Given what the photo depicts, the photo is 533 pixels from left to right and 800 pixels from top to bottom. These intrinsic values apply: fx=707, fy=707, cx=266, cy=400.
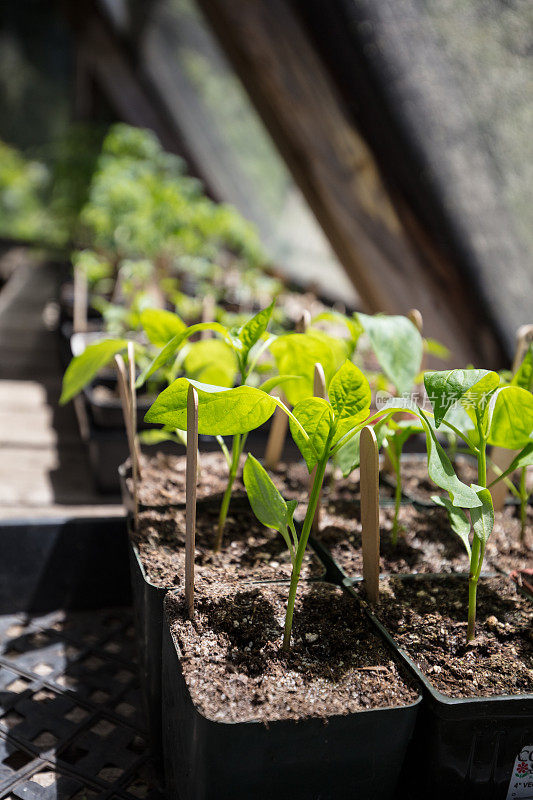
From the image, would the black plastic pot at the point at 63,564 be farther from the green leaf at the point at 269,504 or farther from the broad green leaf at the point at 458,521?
the broad green leaf at the point at 458,521

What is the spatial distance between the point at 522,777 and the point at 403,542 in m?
0.35

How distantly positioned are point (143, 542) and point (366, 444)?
12.9 inches

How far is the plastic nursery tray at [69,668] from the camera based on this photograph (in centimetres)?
76

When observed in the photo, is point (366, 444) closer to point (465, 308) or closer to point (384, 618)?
point (384, 618)

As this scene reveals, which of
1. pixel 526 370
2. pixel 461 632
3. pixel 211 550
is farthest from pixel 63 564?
pixel 526 370

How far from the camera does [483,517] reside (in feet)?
2.30

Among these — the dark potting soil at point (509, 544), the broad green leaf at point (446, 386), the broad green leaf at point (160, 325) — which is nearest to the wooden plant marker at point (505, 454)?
the dark potting soil at point (509, 544)

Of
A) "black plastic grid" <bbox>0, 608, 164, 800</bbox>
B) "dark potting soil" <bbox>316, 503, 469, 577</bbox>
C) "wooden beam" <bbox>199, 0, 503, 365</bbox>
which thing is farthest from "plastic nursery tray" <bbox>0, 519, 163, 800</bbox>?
"wooden beam" <bbox>199, 0, 503, 365</bbox>

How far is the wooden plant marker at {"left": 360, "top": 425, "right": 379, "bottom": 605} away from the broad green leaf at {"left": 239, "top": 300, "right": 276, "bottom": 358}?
0.19 metres

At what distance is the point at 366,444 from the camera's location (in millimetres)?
758

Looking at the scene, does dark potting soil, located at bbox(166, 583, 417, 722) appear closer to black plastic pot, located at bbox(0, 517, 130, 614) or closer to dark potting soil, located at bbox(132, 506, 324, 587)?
dark potting soil, located at bbox(132, 506, 324, 587)

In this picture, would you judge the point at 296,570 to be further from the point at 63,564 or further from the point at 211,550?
the point at 63,564

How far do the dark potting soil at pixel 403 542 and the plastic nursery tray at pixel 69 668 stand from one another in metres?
0.32

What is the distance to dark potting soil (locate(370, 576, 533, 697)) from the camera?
699 mm
